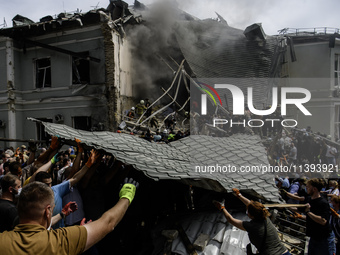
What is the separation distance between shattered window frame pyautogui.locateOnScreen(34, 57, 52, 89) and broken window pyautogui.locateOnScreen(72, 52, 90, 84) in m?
1.59

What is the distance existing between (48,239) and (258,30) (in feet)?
51.1

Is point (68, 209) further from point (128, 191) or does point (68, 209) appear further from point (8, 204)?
point (128, 191)

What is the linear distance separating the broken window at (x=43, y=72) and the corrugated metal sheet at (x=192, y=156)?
1139cm

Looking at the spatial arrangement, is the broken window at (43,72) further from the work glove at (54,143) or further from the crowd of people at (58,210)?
the work glove at (54,143)

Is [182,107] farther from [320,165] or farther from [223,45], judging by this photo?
[320,165]

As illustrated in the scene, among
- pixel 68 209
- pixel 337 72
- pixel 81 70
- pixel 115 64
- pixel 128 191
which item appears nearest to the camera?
pixel 128 191

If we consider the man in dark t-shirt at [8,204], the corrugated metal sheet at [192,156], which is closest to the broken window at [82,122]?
the corrugated metal sheet at [192,156]

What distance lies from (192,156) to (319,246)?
2.33 metres

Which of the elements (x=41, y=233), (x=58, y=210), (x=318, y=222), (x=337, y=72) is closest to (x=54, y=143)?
(x=58, y=210)

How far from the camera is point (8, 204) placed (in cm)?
264

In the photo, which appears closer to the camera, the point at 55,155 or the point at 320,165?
the point at 55,155

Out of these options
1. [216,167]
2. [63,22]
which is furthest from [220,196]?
[63,22]

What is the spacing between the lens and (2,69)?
13953 mm

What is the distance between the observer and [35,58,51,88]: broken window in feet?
45.6
